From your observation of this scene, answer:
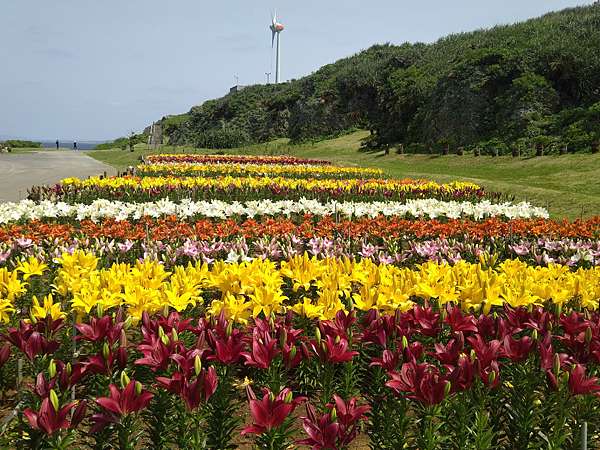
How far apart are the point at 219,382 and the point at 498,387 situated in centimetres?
142

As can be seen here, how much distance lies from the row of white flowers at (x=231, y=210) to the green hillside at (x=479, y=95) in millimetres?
14800

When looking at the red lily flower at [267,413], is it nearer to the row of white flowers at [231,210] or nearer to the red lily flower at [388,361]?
the red lily flower at [388,361]

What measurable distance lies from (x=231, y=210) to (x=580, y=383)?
27.7 feet

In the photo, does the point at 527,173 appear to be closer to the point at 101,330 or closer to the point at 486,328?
the point at 486,328

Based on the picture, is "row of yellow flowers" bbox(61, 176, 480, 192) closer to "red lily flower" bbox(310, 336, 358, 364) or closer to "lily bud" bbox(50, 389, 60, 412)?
"red lily flower" bbox(310, 336, 358, 364)

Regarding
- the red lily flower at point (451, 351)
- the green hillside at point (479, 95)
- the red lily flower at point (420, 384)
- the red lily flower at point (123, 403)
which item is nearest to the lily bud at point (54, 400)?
the red lily flower at point (123, 403)

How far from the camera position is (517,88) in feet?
108

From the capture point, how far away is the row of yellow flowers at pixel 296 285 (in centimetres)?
358

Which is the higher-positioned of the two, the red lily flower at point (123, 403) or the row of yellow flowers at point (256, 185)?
the row of yellow flowers at point (256, 185)

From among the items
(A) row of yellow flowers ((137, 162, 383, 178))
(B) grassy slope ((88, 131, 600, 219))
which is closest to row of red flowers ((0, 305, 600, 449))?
(B) grassy slope ((88, 131, 600, 219))

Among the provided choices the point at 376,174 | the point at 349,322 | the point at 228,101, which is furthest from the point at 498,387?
the point at 228,101

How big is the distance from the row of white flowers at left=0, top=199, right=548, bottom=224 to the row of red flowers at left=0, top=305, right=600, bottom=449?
6.31 m

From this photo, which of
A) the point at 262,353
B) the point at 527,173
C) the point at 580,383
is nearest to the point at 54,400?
the point at 262,353

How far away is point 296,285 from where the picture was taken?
4.27 meters
